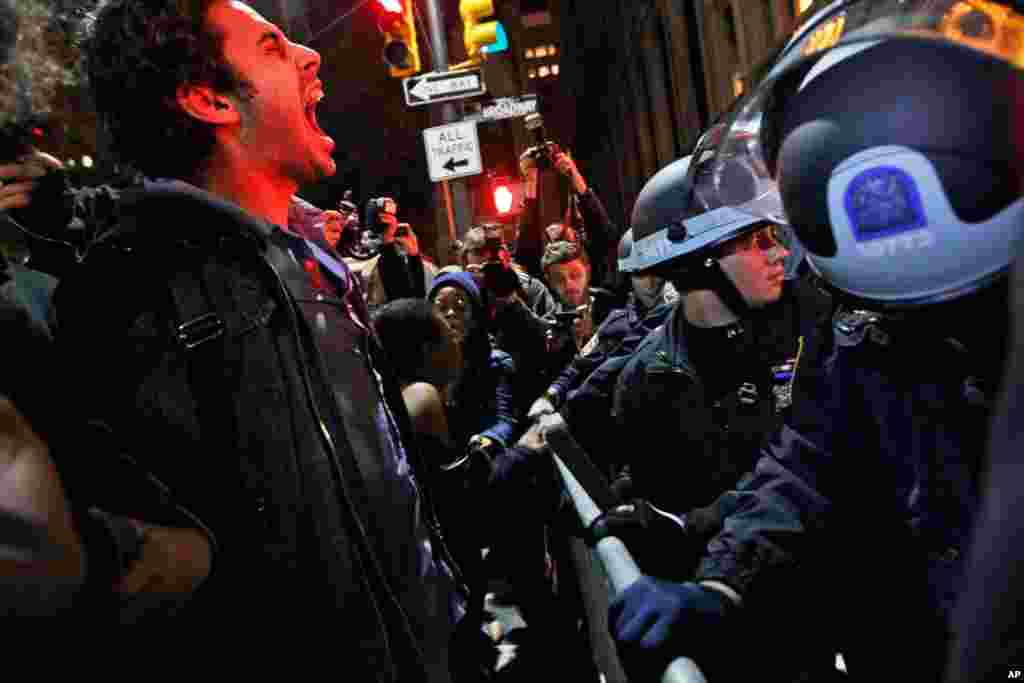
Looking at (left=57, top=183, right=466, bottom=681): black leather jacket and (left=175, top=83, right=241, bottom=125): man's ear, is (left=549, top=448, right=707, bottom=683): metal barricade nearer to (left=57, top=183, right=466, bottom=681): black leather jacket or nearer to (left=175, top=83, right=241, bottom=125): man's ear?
(left=57, top=183, right=466, bottom=681): black leather jacket

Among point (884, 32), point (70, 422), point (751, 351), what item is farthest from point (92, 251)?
point (751, 351)

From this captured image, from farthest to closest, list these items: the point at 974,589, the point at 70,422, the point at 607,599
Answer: the point at 607,599 → the point at 70,422 → the point at 974,589

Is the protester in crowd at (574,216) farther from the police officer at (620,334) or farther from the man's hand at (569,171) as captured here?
the police officer at (620,334)

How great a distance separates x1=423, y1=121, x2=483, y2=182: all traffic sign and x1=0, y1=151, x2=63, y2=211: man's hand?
7553 mm

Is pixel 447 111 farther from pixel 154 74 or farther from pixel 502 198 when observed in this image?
pixel 154 74

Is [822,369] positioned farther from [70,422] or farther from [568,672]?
[568,672]

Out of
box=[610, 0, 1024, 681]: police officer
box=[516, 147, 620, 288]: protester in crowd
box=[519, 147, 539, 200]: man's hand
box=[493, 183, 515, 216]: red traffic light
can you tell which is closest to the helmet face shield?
box=[610, 0, 1024, 681]: police officer

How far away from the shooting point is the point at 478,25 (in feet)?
31.0

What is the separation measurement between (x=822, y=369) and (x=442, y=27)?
30.9ft

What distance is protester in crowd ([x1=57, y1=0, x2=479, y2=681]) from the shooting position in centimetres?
136

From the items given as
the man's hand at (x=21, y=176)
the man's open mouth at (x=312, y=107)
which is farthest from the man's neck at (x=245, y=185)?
the man's hand at (x=21, y=176)

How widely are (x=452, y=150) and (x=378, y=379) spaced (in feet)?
26.3

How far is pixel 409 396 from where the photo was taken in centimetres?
293

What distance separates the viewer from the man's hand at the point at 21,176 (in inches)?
69.9
